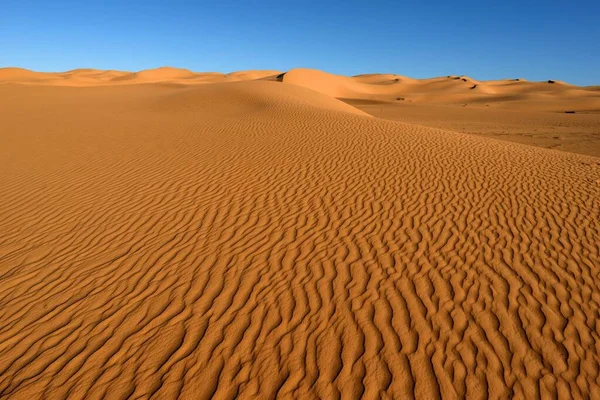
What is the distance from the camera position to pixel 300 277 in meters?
5.06

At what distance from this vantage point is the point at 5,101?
25109 mm

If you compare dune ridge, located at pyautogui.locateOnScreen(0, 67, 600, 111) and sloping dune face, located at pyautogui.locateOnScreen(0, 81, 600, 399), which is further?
dune ridge, located at pyautogui.locateOnScreen(0, 67, 600, 111)

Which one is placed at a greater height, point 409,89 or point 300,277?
point 409,89

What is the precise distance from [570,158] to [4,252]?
1510 centimetres

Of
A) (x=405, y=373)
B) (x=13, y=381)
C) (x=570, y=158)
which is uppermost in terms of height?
(x=570, y=158)

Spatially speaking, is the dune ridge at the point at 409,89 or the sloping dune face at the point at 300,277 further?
the dune ridge at the point at 409,89

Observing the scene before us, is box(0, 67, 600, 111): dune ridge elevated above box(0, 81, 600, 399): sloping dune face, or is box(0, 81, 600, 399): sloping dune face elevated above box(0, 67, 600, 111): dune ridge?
box(0, 67, 600, 111): dune ridge

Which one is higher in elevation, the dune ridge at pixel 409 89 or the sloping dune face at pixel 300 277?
the dune ridge at pixel 409 89

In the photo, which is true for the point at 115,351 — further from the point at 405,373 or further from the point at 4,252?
Result: the point at 4,252

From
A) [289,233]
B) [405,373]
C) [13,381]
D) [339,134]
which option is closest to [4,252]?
[13,381]

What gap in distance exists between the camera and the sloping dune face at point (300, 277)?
361cm

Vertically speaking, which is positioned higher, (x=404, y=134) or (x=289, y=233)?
(x=404, y=134)

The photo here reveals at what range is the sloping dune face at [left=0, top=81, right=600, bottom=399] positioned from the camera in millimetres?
3605

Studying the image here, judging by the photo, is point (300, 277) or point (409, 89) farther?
point (409, 89)
